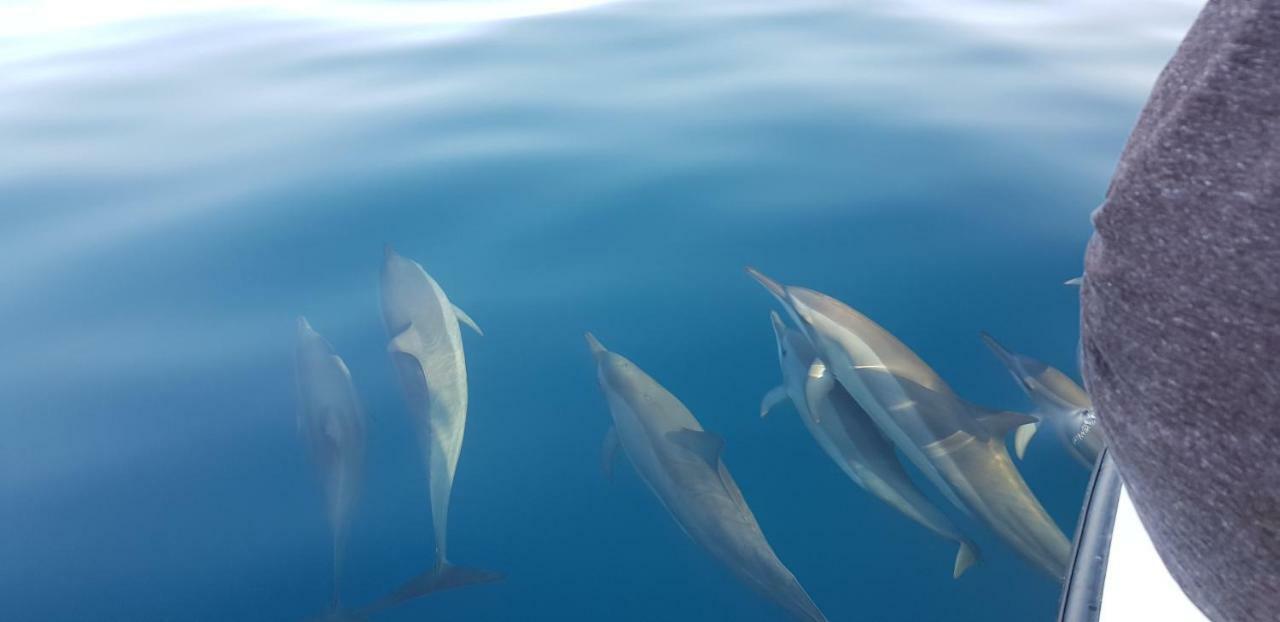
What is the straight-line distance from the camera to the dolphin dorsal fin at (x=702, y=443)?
336 centimetres

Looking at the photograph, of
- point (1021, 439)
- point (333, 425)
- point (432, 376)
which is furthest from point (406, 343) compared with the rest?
point (1021, 439)

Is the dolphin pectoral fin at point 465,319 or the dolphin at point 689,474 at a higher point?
the dolphin pectoral fin at point 465,319

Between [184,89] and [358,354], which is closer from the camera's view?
[358,354]

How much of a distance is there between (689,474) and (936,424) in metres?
0.95

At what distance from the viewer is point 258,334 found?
166 inches

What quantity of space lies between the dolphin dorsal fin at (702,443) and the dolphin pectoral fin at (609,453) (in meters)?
0.31

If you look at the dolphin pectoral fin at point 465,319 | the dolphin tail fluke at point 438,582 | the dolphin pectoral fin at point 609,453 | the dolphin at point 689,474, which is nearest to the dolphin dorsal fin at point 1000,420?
the dolphin at point 689,474

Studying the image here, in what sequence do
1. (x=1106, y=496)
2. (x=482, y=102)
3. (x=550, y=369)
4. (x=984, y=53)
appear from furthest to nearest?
(x=984, y=53) < (x=482, y=102) < (x=550, y=369) < (x=1106, y=496)

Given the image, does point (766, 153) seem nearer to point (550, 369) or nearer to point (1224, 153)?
point (550, 369)

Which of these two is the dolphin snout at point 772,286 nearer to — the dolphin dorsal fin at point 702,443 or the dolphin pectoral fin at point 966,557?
the dolphin dorsal fin at point 702,443

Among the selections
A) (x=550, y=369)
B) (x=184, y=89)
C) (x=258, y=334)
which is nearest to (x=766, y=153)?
(x=550, y=369)

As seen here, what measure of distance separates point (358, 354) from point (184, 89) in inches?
164

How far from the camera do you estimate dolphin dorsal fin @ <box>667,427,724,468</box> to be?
11.0 ft

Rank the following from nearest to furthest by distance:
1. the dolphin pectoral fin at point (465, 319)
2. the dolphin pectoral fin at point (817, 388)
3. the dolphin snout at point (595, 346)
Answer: the dolphin pectoral fin at point (817, 388), the dolphin snout at point (595, 346), the dolphin pectoral fin at point (465, 319)
